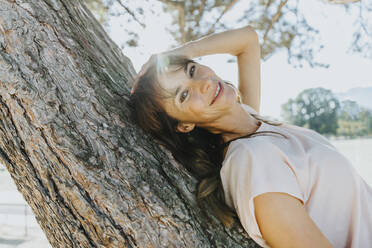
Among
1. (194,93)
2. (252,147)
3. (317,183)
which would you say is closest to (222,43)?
(194,93)

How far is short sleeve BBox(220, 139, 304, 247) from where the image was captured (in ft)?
4.05

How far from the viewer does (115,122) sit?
1.29 m

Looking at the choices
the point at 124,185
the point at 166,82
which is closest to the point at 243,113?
the point at 166,82

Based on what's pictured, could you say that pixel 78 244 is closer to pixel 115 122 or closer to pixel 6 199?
pixel 115 122

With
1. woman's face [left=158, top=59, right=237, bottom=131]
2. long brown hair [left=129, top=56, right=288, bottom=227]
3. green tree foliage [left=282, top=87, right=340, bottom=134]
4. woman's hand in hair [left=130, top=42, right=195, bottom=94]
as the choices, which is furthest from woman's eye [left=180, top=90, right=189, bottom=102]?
green tree foliage [left=282, top=87, right=340, bottom=134]

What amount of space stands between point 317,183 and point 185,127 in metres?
0.83

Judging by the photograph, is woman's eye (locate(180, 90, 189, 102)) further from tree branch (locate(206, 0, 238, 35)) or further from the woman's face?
tree branch (locate(206, 0, 238, 35))

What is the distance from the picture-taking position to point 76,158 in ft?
3.62

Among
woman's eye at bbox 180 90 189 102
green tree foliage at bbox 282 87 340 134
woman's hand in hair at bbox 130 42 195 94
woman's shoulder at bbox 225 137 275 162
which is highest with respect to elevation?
woman's hand in hair at bbox 130 42 195 94

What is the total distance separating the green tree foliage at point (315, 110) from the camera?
4794 cm

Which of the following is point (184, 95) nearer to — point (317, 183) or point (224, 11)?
point (317, 183)

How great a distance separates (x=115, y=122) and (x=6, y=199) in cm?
1251

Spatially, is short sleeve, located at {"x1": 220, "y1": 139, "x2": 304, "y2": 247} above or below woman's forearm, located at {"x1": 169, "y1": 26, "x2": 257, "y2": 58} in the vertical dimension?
below

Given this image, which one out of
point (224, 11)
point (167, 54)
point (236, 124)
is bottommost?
point (236, 124)
